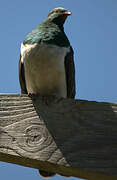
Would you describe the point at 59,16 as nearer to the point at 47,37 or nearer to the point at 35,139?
the point at 47,37

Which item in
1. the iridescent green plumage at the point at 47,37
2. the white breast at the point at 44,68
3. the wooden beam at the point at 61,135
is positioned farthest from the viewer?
the iridescent green plumage at the point at 47,37

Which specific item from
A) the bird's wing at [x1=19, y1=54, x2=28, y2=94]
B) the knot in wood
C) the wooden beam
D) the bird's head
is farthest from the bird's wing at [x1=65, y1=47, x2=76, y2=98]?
the knot in wood

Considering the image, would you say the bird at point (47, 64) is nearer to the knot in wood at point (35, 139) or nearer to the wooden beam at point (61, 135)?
the wooden beam at point (61, 135)

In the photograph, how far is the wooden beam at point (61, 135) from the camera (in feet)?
5.43

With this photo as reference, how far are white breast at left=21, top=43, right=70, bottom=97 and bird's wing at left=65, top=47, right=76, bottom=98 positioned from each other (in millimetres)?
Answer: 65

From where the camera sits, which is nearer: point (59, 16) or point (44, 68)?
point (44, 68)

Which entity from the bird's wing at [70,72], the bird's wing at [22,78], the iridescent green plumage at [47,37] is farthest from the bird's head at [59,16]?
the bird's wing at [22,78]

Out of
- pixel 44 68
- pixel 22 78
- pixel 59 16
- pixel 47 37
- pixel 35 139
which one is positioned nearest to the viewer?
pixel 35 139

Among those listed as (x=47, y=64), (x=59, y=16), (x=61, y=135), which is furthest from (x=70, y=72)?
(x=61, y=135)

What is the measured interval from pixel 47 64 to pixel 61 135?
134 cm

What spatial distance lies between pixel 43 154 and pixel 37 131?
0.15 meters

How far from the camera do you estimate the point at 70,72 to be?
11.0 ft

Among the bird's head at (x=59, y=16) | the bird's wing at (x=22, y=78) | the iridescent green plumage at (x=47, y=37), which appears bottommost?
the bird's wing at (x=22, y=78)

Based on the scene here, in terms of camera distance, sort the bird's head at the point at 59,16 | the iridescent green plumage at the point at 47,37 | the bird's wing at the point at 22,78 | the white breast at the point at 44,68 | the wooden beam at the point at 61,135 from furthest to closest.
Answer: the bird's head at the point at 59,16, the bird's wing at the point at 22,78, the iridescent green plumage at the point at 47,37, the white breast at the point at 44,68, the wooden beam at the point at 61,135
